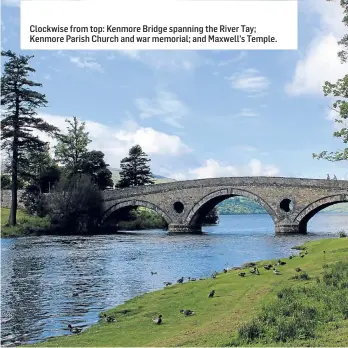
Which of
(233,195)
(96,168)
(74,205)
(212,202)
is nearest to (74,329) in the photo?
(74,205)

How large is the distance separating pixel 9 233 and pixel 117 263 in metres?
27.8

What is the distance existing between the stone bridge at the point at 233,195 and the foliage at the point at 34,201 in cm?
1140

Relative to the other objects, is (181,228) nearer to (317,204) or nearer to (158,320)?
(317,204)

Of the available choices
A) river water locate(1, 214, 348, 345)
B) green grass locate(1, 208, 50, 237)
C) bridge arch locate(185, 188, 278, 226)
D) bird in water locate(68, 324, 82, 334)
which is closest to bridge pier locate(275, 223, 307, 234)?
bridge arch locate(185, 188, 278, 226)

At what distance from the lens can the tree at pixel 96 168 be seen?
87000 mm

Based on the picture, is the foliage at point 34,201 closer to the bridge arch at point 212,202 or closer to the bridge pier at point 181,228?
the bridge pier at point 181,228

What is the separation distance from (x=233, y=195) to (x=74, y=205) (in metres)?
23.0

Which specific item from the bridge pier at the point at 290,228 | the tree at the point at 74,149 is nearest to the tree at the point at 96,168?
the tree at the point at 74,149

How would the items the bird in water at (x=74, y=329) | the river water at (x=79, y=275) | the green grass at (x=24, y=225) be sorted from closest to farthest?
the bird in water at (x=74, y=329), the river water at (x=79, y=275), the green grass at (x=24, y=225)

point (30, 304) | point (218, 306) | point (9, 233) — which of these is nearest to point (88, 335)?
point (218, 306)

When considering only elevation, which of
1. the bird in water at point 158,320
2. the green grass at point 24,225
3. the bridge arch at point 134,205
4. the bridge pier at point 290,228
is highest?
the bridge arch at point 134,205

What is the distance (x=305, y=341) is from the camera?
1159 cm

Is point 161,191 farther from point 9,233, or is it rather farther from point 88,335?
point 88,335

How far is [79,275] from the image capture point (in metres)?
29.3
